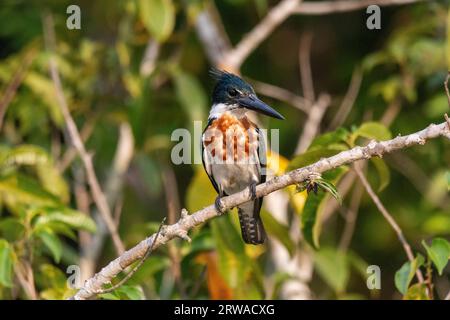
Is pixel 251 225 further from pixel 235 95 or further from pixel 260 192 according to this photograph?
pixel 260 192

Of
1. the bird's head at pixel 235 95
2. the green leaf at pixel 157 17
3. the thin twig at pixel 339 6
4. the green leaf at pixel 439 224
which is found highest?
the thin twig at pixel 339 6

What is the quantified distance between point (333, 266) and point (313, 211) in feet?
3.30

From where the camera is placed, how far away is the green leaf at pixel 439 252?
3.55m

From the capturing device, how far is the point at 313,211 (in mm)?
4020

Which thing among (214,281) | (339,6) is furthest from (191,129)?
(339,6)

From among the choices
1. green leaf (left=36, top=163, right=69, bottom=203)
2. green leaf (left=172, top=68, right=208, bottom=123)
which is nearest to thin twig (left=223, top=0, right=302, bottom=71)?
green leaf (left=172, top=68, right=208, bottom=123)

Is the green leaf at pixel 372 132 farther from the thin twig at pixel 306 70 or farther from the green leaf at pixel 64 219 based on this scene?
the thin twig at pixel 306 70

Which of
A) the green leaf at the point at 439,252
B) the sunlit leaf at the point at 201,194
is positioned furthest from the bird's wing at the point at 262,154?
the green leaf at the point at 439,252

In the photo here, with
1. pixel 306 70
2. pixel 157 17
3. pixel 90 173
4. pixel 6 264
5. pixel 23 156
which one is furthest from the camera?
pixel 306 70

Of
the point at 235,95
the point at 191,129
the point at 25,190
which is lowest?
the point at 25,190

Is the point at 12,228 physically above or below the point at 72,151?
below

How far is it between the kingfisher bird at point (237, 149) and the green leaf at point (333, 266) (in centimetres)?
49

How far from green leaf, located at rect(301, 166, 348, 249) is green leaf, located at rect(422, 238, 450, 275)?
20.6 inches

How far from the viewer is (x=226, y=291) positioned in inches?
176
